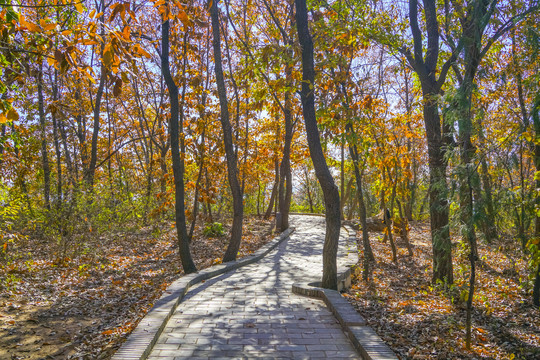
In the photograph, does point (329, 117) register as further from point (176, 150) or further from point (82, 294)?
point (82, 294)

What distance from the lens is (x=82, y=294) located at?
6648mm

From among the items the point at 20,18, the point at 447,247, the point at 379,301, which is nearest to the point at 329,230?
the point at 379,301

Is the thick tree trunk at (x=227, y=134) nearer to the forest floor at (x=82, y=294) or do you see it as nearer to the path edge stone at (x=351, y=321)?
the forest floor at (x=82, y=294)

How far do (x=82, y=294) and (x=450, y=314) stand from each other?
6137 mm

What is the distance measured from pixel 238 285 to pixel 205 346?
310 centimetres

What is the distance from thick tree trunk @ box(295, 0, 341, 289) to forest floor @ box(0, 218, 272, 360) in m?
3.00

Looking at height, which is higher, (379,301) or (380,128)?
(380,128)

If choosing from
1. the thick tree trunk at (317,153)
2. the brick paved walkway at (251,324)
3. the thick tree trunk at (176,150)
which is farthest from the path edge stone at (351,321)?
the thick tree trunk at (176,150)

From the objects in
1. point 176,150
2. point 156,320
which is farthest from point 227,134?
point 156,320

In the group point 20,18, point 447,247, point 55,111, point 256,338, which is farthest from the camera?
point 447,247

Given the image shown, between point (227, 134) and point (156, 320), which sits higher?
point (227, 134)

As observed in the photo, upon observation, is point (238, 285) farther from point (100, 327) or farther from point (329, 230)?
point (100, 327)

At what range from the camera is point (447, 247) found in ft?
15.1

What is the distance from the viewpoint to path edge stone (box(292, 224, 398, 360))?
3627 mm
